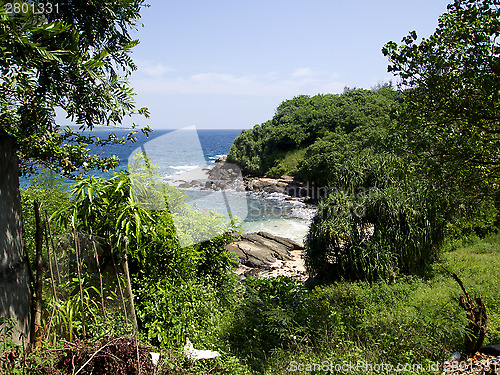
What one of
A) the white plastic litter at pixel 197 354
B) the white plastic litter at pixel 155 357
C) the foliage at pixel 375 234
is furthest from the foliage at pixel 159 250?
the foliage at pixel 375 234

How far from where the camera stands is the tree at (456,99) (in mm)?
5031

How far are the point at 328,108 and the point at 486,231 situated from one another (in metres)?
34.0

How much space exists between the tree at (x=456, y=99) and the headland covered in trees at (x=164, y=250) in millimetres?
28

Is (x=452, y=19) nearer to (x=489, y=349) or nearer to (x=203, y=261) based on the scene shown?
(x=489, y=349)

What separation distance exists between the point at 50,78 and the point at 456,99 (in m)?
5.73

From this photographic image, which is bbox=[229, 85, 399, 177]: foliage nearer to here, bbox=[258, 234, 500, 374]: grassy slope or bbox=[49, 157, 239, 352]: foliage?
bbox=[258, 234, 500, 374]: grassy slope

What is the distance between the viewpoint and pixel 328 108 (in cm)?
4412

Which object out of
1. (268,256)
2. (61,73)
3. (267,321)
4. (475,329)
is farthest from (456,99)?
(268,256)

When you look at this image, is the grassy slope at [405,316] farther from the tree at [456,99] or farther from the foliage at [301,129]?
the foliage at [301,129]

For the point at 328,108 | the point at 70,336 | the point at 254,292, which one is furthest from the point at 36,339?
the point at 328,108

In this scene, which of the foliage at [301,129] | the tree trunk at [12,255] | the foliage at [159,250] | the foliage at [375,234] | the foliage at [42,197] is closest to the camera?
the tree trunk at [12,255]

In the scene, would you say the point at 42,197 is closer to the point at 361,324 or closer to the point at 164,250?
the point at 164,250

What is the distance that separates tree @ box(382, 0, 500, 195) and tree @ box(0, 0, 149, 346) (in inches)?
179

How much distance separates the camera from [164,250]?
450 cm
